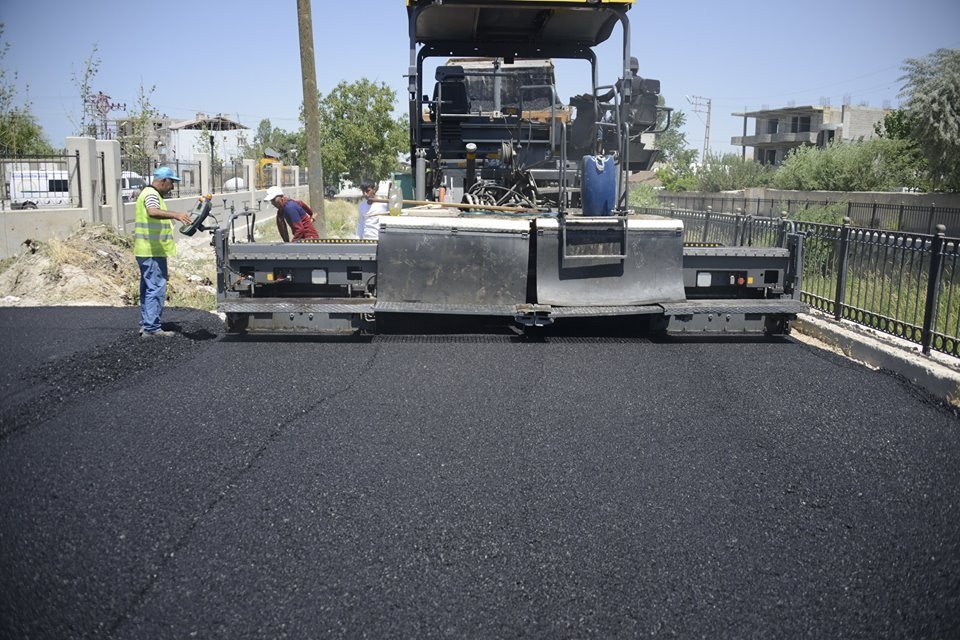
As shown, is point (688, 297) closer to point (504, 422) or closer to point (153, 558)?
point (504, 422)

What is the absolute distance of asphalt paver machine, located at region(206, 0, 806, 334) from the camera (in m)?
7.25

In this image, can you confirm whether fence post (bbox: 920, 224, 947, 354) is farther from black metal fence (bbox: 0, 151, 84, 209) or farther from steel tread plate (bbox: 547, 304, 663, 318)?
black metal fence (bbox: 0, 151, 84, 209)

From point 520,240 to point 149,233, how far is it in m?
3.38

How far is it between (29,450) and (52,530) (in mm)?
1303

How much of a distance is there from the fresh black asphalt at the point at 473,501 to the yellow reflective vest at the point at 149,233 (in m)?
1.38

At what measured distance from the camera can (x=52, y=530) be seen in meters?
3.72

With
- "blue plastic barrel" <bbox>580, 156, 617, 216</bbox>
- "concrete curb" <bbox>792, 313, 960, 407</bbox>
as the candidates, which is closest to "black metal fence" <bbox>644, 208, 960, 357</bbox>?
"concrete curb" <bbox>792, 313, 960, 407</bbox>

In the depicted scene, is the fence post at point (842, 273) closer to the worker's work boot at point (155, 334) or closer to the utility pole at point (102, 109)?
the worker's work boot at point (155, 334)

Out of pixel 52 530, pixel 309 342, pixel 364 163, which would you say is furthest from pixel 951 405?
pixel 364 163

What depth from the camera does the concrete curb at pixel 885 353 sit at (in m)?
6.46

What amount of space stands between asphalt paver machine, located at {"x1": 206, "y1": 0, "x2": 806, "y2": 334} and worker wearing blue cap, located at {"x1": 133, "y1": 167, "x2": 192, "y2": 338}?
3.07 feet

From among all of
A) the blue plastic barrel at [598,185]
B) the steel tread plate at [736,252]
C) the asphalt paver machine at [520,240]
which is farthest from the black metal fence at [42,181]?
the steel tread plate at [736,252]

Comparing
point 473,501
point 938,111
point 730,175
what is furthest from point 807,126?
point 473,501

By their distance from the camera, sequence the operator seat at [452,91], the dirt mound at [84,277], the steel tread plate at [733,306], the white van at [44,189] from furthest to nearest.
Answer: the white van at [44,189] → the dirt mound at [84,277] → the operator seat at [452,91] → the steel tread plate at [733,306]
